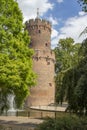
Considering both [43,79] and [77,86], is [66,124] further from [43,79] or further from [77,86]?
[43,79]

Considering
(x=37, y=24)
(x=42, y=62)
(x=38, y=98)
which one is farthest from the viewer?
(x=37, y=24)

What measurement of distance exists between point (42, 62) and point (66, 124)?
35035 millimetres

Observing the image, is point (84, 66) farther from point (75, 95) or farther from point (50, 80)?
point (50, 80)

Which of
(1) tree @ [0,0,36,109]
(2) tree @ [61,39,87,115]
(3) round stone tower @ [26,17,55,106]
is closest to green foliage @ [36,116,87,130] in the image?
(2) tree @ [61,39,87,115]

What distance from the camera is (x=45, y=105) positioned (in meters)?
44.8

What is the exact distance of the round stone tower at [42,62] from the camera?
44.3m

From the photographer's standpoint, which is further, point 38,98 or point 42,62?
point 42,62

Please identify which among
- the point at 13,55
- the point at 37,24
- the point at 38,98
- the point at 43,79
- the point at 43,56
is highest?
the point at 37,24

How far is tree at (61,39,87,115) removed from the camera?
1110cm

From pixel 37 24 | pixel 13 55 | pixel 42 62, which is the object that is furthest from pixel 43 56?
pixel 13 55

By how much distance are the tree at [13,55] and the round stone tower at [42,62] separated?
27.0 m

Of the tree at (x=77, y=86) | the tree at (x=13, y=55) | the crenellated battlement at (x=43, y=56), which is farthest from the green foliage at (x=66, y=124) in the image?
the crenellated battlement at (x=43, y=56)

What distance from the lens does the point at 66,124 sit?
1008cm

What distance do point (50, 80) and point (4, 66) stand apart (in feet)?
101
